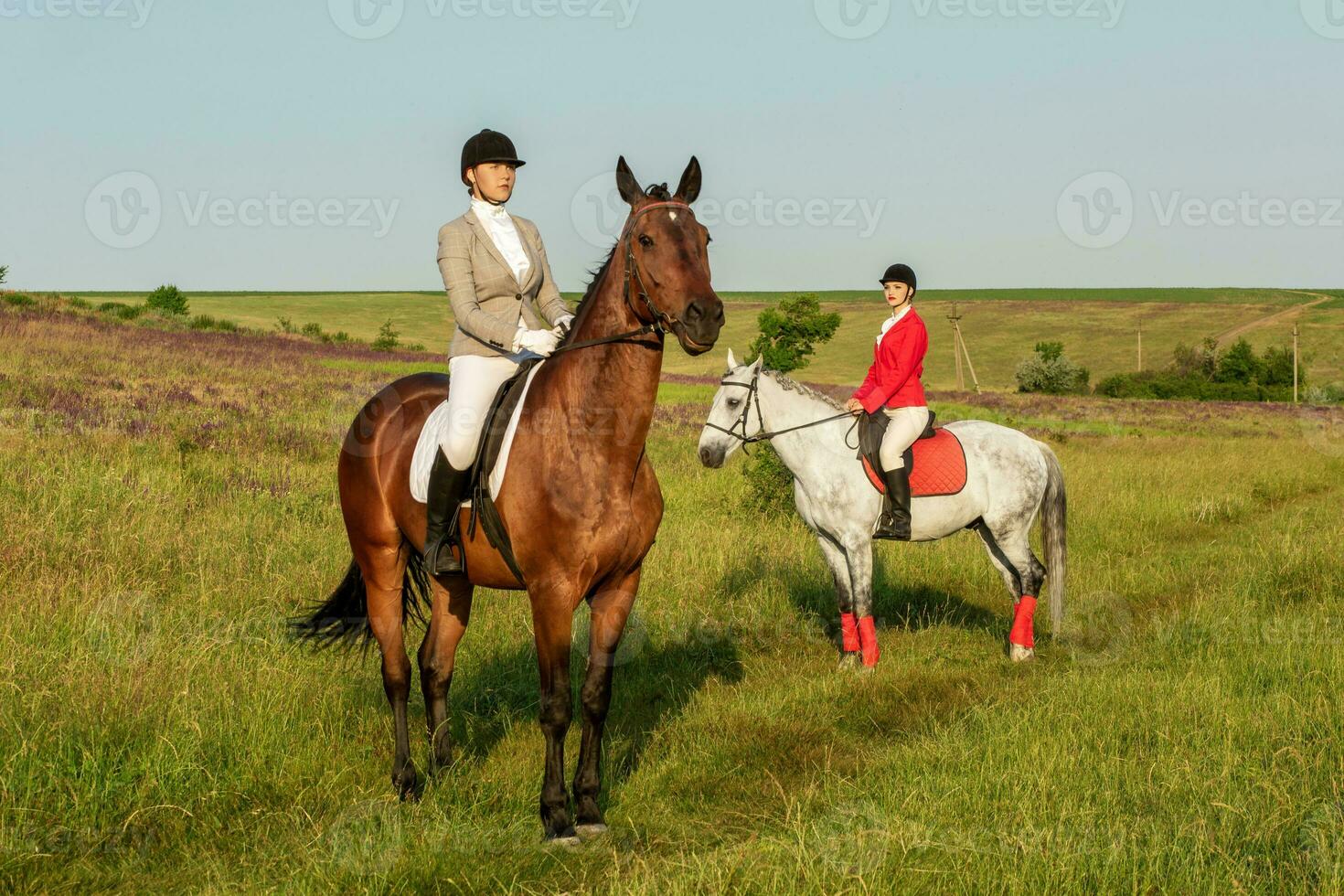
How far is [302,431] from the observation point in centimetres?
1530

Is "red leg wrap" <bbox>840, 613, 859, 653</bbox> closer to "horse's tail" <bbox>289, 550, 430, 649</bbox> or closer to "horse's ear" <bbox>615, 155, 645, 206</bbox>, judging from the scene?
"horse's tail" <bbox>289, 550, 430, 649</bbox>

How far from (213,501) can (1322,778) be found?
9.68 metres

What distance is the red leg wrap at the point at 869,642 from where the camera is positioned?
7887mm

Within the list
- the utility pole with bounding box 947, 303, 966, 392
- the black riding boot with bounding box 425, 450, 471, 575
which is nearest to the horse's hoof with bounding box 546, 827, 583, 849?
the black riding boot with bounding box 425, 450, 471, 575

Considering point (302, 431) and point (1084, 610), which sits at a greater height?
point (302, 431)

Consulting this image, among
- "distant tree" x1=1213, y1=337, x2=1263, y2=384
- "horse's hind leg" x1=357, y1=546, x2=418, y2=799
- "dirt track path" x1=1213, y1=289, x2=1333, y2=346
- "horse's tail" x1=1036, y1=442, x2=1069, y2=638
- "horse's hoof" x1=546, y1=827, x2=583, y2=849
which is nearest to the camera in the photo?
"horse's hoof" x1=546, y1=827, x2=583, y2=849

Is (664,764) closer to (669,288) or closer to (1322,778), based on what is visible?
(669,288)

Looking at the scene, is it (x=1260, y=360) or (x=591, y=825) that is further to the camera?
(x=1260, y=360)

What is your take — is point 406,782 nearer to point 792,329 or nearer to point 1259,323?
point 792,329

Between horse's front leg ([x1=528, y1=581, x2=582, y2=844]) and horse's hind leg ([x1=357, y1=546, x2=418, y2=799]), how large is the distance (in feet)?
4.12

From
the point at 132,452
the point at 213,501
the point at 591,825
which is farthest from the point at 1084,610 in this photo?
the point at 132,452

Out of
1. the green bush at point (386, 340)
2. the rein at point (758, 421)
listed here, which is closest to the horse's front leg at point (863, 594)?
the rein at point (758, 421)

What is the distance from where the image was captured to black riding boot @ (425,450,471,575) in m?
5.11

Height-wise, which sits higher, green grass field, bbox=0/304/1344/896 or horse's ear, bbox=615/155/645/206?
horse's ear, bbox=615/155/645/206
